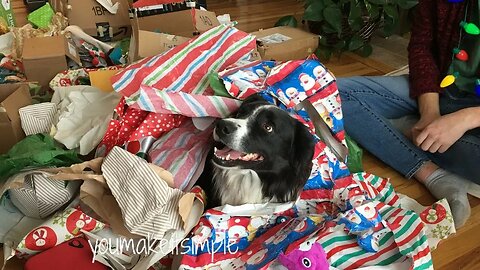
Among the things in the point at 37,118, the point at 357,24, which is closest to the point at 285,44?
the point at 357,24

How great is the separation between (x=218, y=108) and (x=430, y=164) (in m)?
0.80

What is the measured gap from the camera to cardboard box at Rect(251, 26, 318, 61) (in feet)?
7.41

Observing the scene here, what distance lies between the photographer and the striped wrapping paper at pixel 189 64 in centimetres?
155

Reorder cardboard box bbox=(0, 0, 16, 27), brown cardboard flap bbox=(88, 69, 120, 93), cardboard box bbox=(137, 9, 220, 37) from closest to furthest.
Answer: brown cardboard flap bbox=(88, 69, 120, 93) → cardboard box bbox=(137, 9, 220, 37) → cardboard box bbox=(0, 0, 16, 27)

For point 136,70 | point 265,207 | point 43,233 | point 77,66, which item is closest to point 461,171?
point 265,207

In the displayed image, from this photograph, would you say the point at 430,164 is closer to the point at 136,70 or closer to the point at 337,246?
the point at 337,246

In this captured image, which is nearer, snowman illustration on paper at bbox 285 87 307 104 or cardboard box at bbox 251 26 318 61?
snowman illustration on paper at bbox 285 87 307 104

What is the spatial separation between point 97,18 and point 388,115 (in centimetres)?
148

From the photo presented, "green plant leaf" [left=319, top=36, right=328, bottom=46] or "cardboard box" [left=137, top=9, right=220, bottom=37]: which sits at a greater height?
"cardboard box" [left=137, top=9, right=220, bottom=37]

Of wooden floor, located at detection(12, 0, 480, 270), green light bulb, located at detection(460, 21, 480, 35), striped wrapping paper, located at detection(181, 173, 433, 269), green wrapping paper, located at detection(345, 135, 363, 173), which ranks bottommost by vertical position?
wooden floor, located at detection(12, 0, 480, 270)

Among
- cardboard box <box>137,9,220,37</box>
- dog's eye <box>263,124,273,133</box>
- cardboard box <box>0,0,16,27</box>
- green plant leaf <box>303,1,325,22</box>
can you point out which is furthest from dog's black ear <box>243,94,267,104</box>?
cardboard box <box>0,0,16,27</box>

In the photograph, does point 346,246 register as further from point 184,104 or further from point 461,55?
point 461,55

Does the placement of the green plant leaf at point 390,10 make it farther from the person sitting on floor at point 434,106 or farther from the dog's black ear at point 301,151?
the dog's black ear at point 301,151

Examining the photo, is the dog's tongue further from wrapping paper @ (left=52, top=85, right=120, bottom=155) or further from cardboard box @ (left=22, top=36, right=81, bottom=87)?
cardboard box @ (left=22, top=36, right=81, bottom=87)
